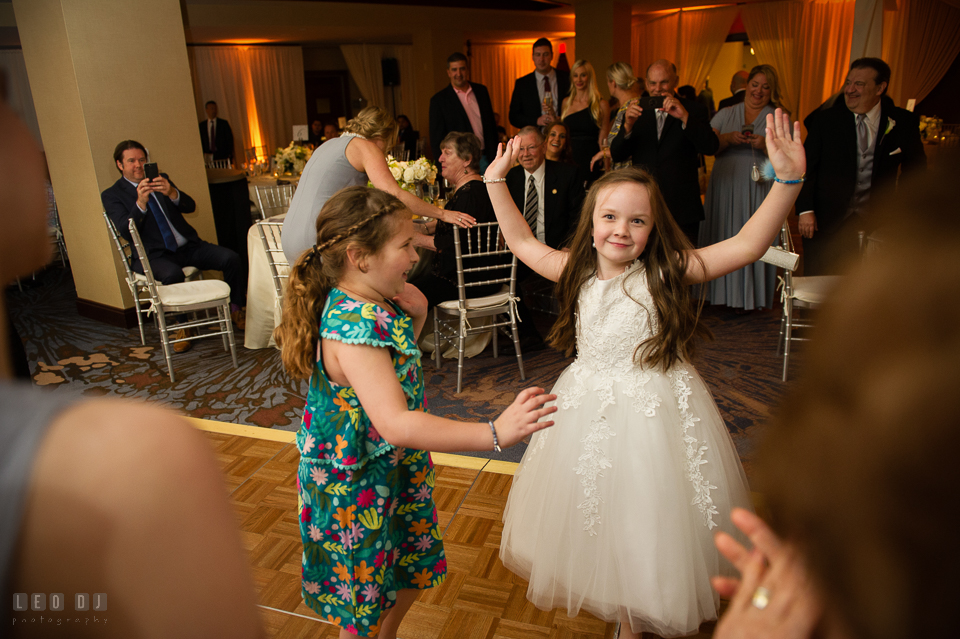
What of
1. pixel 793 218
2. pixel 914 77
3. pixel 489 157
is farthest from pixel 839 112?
pixel 914 77

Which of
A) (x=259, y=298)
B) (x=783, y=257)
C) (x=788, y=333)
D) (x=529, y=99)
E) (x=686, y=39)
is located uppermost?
(x=686, y=39)

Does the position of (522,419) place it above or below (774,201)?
below

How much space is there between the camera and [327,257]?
55.1 inches

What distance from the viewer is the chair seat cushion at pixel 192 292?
12.5 feet

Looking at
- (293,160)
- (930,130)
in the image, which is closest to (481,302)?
(293,160)

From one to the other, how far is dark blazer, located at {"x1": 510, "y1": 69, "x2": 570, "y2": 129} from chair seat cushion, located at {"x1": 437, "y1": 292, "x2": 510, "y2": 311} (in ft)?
8.11

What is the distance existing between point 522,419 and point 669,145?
11.1 feet

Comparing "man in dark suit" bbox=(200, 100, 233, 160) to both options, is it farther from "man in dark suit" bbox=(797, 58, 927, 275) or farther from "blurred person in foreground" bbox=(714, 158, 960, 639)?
"blurred person in foreground" bbox=(714, 158, 960, 639)

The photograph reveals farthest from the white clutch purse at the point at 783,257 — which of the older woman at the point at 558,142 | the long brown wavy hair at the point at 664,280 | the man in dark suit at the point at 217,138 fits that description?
the man in dark suit at the point at 217,138

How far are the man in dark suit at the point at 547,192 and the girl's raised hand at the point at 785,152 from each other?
2.51 meters

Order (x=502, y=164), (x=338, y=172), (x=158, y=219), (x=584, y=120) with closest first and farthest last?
Answer: (x=502, y=164) < (x=338, y=172) < (x=158, y=219) < (x=584, y=120)

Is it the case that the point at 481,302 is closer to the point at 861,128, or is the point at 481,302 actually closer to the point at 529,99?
the point at 861,128

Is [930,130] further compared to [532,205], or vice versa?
[930,130]

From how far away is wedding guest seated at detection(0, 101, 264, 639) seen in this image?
33 cm
